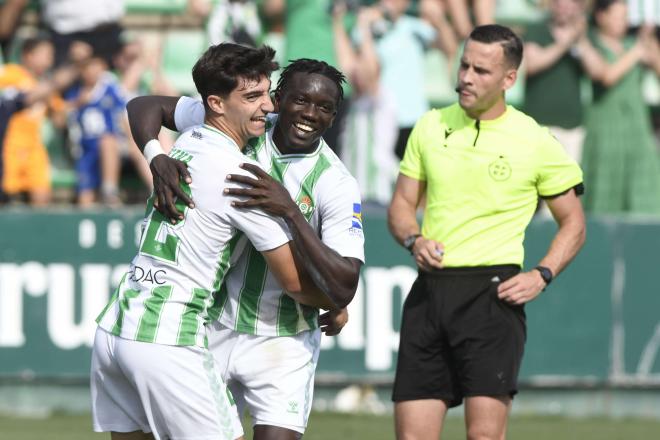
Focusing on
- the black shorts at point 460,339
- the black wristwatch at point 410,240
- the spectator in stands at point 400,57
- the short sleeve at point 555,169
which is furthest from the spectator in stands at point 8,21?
the short sleeve at point 555,169

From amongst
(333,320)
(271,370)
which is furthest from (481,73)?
(271,370)

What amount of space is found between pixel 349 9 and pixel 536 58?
1683 millimetres

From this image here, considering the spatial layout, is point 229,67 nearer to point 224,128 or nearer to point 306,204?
point 224,128

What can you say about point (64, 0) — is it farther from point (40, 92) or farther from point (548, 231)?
point (548, 231)

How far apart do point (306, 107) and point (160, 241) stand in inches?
33.5

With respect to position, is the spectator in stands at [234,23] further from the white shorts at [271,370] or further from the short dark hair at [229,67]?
the short dark hair at [229,67]

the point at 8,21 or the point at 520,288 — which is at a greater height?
the point at 8,21

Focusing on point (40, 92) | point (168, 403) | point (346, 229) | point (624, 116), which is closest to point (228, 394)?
point (168, 403)

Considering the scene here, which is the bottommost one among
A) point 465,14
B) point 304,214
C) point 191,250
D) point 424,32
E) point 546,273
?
point 546,273

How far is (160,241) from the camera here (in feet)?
17.1

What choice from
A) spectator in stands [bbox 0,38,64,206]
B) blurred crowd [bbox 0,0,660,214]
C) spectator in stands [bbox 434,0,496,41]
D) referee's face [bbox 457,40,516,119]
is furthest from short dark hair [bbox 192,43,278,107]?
spectator in stands [bbox 434,0,496,41]

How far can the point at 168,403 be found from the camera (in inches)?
204

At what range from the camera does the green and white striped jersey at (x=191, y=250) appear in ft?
17.0

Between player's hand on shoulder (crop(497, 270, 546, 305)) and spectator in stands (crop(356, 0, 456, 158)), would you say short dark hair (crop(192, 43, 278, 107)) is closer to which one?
player's hand on shoulder (crop(497, 270, 546, 305))
